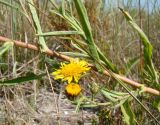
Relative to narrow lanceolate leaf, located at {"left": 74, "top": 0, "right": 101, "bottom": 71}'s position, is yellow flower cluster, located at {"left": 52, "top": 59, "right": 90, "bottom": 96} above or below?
below

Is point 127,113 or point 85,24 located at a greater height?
point 85,24

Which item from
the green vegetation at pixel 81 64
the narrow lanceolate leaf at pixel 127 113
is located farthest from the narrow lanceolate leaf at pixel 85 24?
the narrow lanceolate leaf at pixel 127 113

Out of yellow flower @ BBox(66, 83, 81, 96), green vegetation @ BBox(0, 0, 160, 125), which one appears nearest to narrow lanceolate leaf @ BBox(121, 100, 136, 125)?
green vegetation @ BBox(0, 0, 160, 125)

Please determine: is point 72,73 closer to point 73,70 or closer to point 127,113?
point 73,70

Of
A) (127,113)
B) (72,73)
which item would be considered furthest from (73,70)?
(127,113)

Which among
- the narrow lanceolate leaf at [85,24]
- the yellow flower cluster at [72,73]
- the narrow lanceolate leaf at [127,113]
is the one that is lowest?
the narrow lanceolate leaf at [127,113]

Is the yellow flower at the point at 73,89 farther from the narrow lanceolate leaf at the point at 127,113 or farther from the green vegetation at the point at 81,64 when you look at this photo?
the narrow lanceolate leaf at the point at 127,113

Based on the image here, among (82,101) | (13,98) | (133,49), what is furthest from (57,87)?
(82,101)

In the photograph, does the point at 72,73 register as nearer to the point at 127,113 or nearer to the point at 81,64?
the point at 81,64

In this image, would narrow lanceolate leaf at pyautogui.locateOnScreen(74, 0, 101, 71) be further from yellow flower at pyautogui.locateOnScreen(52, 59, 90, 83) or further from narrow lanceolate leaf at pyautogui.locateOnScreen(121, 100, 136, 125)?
narrow lanceolate leaf at pyautogui.locateOnScreen(121, 100, 136, 125)
